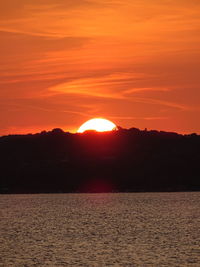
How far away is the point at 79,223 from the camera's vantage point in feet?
527

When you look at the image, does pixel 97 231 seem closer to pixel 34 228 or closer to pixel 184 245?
pixel 34 228

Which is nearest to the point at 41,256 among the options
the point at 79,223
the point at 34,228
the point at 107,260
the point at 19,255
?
the point at 19,255

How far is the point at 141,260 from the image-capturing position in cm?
9088

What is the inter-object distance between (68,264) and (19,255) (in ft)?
36.6

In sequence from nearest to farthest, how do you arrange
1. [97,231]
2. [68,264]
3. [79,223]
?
[68,264] → [97,231] → [79,223]

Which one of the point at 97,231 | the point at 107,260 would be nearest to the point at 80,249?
the point at 107,260

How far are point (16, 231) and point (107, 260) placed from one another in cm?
4853

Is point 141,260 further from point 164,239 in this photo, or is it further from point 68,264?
point 164,239

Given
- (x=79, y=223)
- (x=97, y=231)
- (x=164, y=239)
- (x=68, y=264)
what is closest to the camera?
(x=68, y=264)

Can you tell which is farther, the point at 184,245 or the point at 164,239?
the point at 164,239

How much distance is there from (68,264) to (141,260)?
→ 9.40 meters

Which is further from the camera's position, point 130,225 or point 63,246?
point 130,225

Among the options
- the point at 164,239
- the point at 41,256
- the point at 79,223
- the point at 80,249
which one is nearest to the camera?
the point at 41,256

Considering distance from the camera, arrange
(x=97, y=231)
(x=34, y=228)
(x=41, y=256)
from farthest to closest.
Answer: (x=34, y=228)
(x=97, y=231)
(x=41, y=256)
